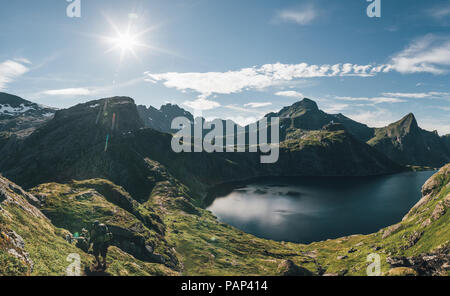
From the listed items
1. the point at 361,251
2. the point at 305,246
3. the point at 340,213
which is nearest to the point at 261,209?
the point at 340,213

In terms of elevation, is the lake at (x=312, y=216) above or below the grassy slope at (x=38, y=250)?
below

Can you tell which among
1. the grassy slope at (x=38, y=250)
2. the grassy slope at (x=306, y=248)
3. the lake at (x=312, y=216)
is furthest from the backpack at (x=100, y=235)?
the lake at (x=312, y=216)

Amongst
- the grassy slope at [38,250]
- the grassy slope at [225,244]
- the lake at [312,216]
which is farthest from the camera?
the lake at [312,216]

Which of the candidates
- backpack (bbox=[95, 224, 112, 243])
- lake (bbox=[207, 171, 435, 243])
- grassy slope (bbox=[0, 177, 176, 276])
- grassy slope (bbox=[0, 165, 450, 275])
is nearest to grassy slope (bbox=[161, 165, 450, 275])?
grassy slope (bbox=[0, 165, 450, 275])

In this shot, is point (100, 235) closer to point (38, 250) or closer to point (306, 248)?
point (38, 250)

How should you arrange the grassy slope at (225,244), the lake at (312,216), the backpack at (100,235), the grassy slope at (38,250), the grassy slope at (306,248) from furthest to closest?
the lake at (312,216) → the grassy slope at (306,248) → the grassy slope at (225,244) → the backpack at (100,235) → the grassy slope at (38,250)

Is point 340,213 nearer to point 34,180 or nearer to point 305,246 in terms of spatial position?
point 305,246

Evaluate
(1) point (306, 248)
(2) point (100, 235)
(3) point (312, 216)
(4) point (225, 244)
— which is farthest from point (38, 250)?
(3) point (312, 216)

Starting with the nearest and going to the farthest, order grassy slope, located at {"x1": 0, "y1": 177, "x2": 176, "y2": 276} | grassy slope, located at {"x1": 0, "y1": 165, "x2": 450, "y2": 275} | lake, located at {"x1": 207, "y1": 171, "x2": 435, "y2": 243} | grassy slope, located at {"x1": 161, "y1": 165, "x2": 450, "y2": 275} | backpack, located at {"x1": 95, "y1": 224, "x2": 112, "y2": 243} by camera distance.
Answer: grassy slope, located at {"x1": 0, "y1": 177, "x2": 176, "y2": 276}
backpack, located at {"x1": 95, "y1": 224, "x2": 112, "y2": 243}
grassy slope, located at {"x1": 0, "y1": 165, "x2": 450, "y2": 275}
grassy slope, located at {"x1": 161, "y1": 165, "x2": 450, "y2": 275}
lake, located at {"x1": 207, "y1": 171, "x2": 435, "y2": 243}

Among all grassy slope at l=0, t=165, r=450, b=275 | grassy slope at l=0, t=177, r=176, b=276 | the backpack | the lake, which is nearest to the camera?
grassy slope at l=0, t=177, r=176, b=276

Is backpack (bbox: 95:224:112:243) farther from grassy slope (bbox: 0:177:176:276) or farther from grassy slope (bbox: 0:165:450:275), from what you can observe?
grassy slope (bbox: 0:165:450:275)

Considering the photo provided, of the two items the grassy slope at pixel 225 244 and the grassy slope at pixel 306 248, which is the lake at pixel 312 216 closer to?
the grassy slope at pixel 225 244

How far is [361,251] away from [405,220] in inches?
756

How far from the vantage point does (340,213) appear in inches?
6437
